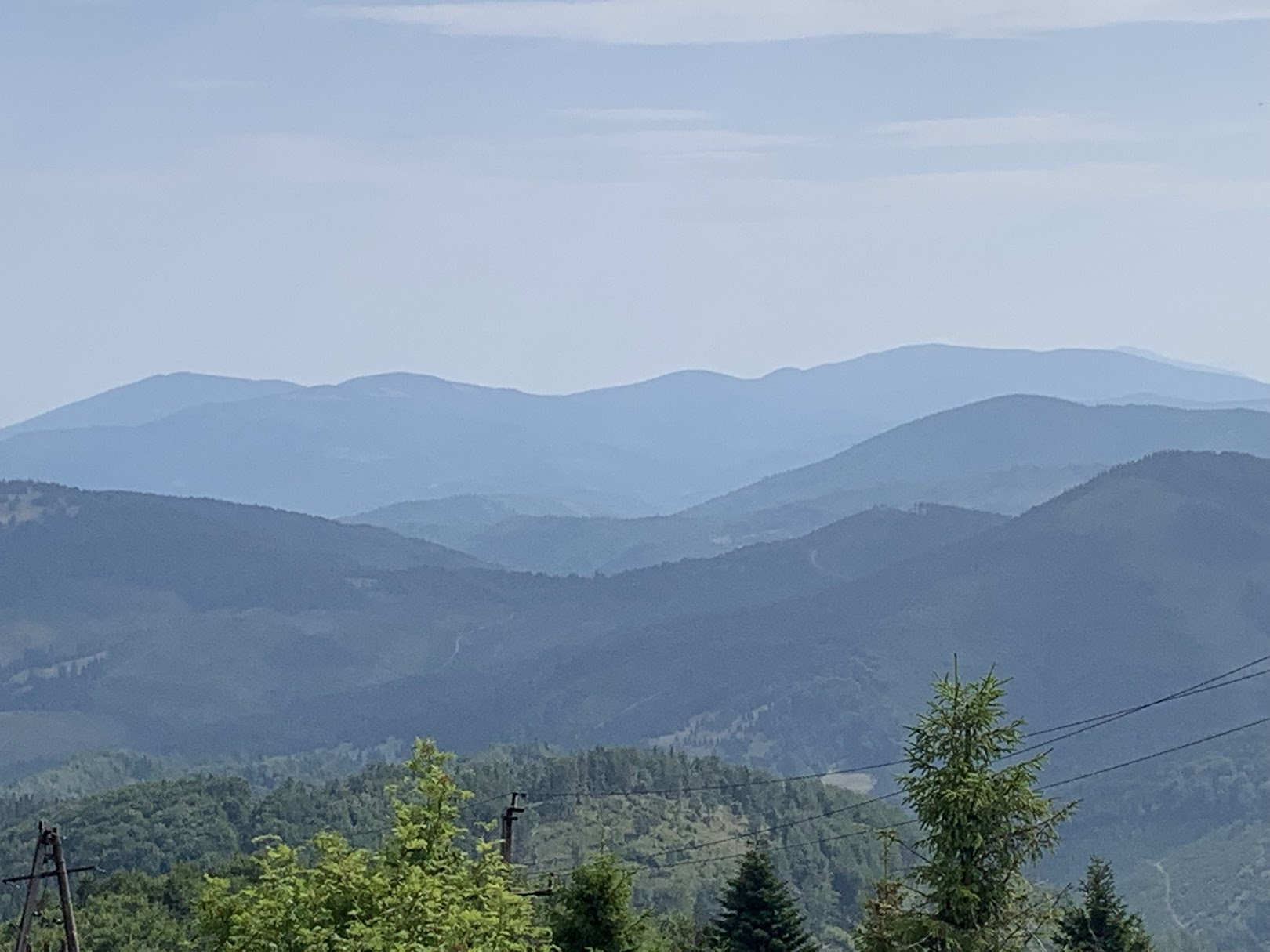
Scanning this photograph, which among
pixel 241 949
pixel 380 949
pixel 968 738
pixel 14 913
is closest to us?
pixel 380 949

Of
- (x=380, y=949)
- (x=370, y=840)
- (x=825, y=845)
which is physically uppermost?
(x=380, y=949)

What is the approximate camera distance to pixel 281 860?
2936 centimetres

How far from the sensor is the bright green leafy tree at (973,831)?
2831cm

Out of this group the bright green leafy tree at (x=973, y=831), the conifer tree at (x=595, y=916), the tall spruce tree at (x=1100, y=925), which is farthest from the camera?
the tall spruce tree at (x=1100, y=925)

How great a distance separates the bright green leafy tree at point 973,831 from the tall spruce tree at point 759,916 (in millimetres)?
17097

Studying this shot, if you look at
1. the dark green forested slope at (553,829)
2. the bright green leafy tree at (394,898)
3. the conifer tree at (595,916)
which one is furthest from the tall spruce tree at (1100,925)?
the dark green forested slope at (553,829)

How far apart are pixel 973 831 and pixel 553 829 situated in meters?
156

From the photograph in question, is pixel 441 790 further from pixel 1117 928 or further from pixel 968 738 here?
pixel 1117 928

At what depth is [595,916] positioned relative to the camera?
40.9 metres

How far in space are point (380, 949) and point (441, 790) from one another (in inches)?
192

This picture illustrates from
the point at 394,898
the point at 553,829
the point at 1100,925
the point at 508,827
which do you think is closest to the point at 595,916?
the point at 508,827

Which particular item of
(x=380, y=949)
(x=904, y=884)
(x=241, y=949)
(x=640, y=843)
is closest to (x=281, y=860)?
(x=241, y=949)

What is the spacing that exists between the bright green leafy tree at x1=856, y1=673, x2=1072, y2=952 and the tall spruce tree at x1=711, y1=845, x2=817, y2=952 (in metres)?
17.1

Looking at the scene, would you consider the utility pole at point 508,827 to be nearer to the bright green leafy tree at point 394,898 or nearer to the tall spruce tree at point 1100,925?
the bright green leafy tree at point 394,898
